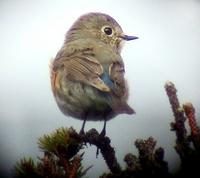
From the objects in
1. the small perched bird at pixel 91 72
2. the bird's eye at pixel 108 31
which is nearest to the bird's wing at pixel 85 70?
the small perched bird at pixel 91 72

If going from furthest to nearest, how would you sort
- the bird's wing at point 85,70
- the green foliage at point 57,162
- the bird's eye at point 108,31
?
the bird's eye at point 108,31
the bird's wing at point 85,70
the green foliage at point 57,162

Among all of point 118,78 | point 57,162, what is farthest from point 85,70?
point 57,162

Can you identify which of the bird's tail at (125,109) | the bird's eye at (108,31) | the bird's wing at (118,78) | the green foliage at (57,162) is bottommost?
the green foliage at (57,162)

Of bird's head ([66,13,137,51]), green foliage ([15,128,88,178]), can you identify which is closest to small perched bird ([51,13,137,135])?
bird's head ([66,13,137,51])

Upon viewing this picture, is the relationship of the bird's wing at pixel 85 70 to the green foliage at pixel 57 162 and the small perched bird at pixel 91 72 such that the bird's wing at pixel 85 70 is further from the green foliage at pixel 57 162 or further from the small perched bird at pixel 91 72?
the green foliage at pixel 57 162

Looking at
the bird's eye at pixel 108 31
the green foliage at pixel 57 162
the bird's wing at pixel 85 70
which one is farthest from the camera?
the bird's eye at pixel 108 31

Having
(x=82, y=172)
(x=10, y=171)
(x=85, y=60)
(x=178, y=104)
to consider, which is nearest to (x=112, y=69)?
(x=85, y=60)

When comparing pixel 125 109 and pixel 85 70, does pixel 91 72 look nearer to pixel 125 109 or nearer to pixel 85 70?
pixel 85 70
